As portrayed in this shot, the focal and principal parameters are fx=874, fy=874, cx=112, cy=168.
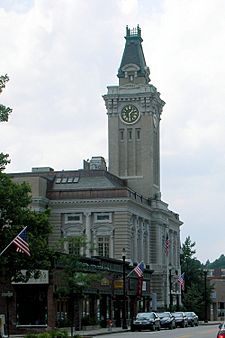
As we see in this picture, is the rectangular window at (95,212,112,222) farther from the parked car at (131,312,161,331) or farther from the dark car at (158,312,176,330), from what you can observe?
the parked car at (131,312,161,331)

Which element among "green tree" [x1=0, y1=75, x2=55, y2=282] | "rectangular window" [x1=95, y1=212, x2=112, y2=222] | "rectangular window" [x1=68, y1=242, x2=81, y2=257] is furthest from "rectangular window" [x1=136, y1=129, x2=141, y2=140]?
"green tree" [x1=0, y1=75, x2=55, y2=282]

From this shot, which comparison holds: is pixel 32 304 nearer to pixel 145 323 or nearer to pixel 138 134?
pixel 145 323

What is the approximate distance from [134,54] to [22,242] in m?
78.5

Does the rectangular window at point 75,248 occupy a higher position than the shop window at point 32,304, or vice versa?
the rectangular window at point 75,248

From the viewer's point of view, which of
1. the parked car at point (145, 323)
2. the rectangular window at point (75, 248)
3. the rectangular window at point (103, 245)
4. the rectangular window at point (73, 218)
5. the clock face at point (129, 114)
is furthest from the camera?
the clock face at point (129, 114)

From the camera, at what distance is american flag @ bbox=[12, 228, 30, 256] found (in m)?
47.4

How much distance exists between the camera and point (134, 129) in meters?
119

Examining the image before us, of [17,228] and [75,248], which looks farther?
[75,248]

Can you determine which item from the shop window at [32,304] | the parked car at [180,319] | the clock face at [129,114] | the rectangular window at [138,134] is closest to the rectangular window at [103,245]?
the rectangular window at [138,134]

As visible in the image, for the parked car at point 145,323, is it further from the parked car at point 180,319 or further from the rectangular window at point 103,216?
the rectangular window at point 103,216

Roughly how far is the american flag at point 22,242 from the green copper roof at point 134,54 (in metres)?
74.2

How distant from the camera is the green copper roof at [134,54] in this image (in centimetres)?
12106

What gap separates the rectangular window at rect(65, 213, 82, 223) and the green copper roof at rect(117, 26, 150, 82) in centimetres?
2396

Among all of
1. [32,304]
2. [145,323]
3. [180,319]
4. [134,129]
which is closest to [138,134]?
[134,129]
